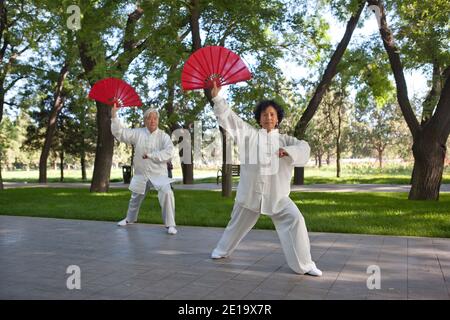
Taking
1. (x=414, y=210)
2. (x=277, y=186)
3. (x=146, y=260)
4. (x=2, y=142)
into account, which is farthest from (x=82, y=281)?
(x=2, y=142)

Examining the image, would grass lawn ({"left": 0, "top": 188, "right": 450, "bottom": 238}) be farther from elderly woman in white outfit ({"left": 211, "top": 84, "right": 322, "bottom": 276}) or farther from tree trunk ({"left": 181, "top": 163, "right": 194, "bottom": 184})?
tree trunk ({"left": 181, "top": 163, "right": 194, "bottom": 184})

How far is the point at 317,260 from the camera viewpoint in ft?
21.6

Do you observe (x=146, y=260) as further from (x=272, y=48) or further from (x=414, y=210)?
(x=272, y=48)

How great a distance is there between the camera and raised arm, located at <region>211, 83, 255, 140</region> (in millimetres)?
6117

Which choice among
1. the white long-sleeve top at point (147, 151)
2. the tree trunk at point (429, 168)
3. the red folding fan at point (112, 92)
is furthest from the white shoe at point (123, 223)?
the tree trunk at point (429, 168)

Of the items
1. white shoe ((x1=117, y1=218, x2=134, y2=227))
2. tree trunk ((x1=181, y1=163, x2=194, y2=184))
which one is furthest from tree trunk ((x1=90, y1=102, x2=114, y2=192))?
white shoe ((x1=117, y1=218, x2=134, y2=227))

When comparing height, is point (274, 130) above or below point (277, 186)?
above

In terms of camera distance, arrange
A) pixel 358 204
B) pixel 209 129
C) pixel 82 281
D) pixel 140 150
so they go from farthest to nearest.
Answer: pixel 209 129 → pixel 358 204 → pixel 140 150 → pixel 82 281

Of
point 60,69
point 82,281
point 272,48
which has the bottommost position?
point 82,281

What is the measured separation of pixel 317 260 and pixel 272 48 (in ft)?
34.0

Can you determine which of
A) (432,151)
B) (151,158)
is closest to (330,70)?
(432,151)

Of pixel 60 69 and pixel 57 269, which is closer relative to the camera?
pixel 57 269

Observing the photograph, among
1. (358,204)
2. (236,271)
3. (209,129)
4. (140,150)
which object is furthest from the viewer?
(209,129)

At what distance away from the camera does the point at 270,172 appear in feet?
19.7
